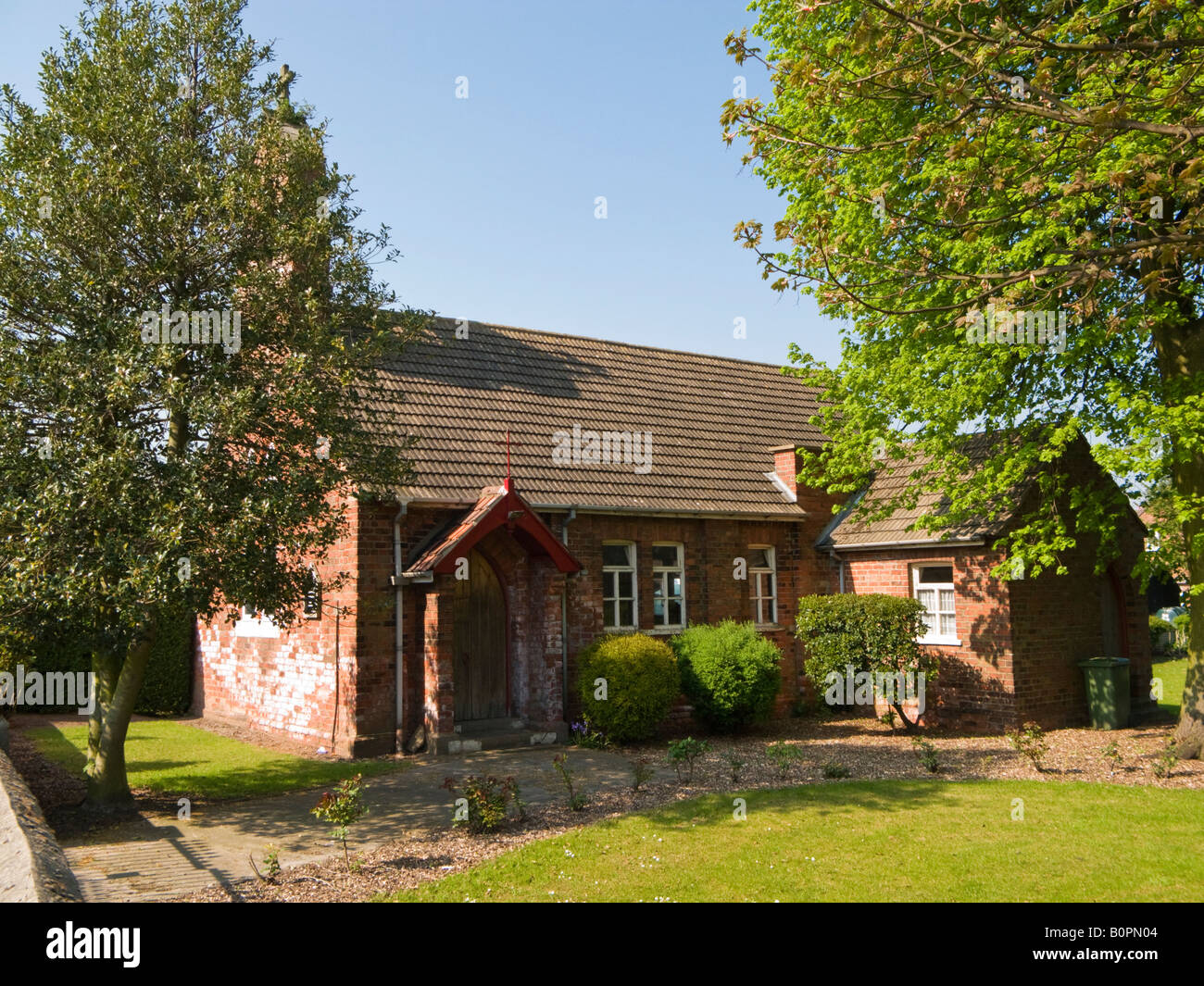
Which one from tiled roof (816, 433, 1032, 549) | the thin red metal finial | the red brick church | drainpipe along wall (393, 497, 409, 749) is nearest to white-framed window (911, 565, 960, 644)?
the red brick church

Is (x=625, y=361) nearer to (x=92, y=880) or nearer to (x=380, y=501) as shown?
(x=380, y=501)

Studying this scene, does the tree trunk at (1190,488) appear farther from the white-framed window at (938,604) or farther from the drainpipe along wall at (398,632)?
the drainpipe along wall at (398,632)

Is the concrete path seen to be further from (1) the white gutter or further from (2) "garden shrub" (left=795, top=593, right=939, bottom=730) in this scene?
(1) the white gutter

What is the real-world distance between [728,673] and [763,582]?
4284 mm

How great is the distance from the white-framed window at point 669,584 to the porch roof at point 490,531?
9.69ft

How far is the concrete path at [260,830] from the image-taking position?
830 cm

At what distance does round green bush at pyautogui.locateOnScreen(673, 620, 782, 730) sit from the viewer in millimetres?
16734

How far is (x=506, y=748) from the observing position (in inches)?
607

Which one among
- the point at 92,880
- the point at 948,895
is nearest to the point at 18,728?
the point at 92,880

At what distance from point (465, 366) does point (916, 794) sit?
39.8 ft

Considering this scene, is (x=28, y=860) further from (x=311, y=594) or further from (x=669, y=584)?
(x=669, y=584)

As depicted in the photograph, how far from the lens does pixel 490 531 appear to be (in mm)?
15734
